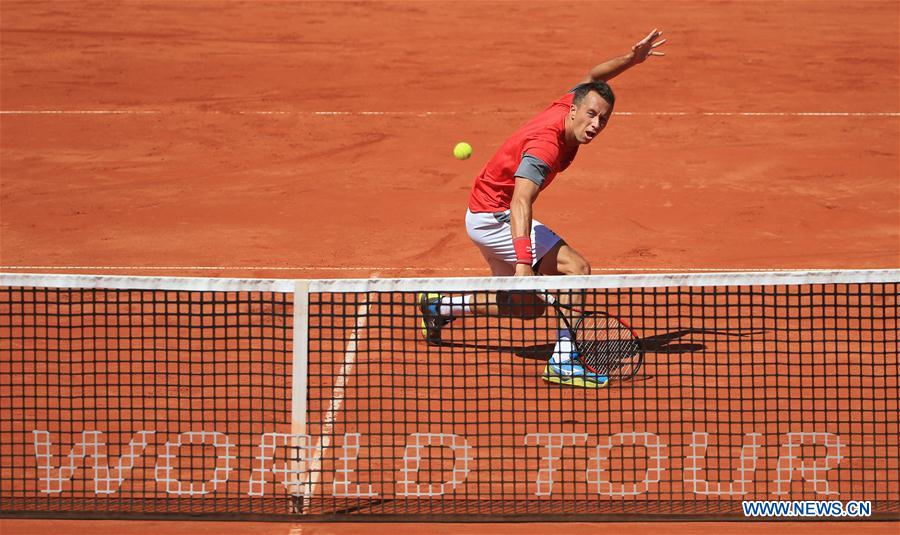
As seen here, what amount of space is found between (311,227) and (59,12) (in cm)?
1064

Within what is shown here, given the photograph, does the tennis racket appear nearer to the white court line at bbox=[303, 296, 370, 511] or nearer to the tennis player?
the tennis player

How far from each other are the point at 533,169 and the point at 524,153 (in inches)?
6.4

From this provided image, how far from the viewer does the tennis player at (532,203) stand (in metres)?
6.71

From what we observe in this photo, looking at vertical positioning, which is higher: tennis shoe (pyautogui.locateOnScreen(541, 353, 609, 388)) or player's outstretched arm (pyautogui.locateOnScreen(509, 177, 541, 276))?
player's outstretched arm (pyautogui.locateOnScreen(509, 177, 541, 276))

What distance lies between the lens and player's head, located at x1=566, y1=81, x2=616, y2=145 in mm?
6809

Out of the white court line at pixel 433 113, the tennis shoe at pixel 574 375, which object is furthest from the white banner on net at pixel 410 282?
the white court line at pixel 433 113

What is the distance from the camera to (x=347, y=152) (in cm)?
1247

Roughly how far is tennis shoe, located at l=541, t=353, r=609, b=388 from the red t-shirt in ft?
3.33

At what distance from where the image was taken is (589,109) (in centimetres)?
682

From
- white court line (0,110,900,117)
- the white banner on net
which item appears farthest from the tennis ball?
the white banner on net

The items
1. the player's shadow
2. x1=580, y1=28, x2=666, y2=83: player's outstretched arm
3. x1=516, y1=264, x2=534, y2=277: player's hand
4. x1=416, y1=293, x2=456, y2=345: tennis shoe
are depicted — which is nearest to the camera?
x1=516, y1=264, x2=534, y2=277: player's hand

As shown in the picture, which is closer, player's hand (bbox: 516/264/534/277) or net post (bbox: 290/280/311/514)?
net post (bbox: 290/280/311/514)

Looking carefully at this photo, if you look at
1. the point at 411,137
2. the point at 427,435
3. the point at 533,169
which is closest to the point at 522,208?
the point at 533,169

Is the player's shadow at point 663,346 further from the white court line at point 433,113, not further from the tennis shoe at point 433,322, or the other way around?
the white court line at point 433,113
